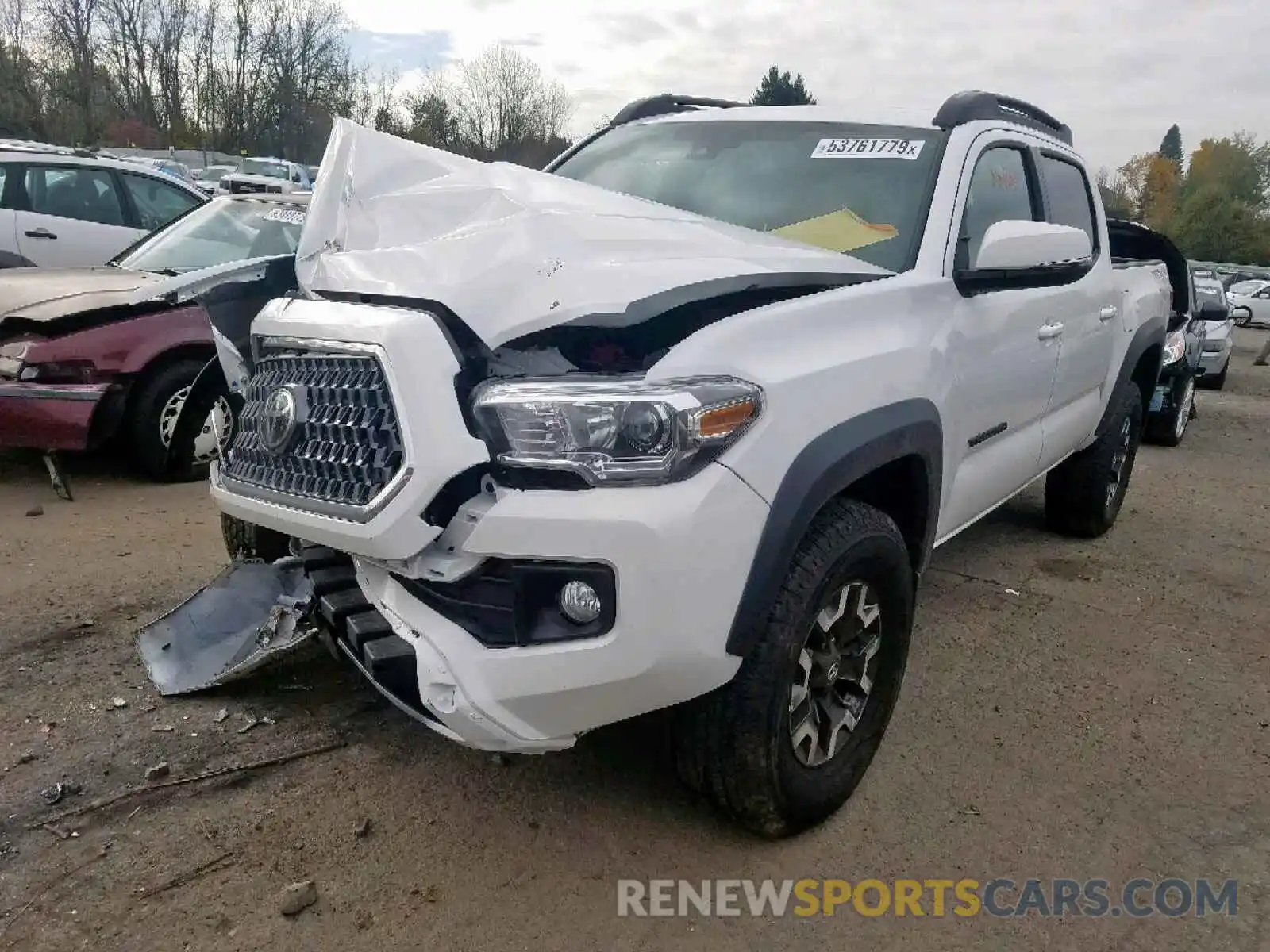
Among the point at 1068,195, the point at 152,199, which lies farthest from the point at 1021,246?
the point at 152,199

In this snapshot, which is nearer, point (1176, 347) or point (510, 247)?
point (510, 247)

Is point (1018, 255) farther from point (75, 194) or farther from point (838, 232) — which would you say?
point (75, 194)

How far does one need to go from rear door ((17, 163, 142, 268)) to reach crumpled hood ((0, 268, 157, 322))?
2862 millimetres

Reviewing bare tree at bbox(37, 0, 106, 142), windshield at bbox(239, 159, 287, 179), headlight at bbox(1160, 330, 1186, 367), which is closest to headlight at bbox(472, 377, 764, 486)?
headlight at bbox(1160, 330, 1186, 367)

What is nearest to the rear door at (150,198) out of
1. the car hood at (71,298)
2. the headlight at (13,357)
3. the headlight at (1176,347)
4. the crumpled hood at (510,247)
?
the car hood at (71,298)

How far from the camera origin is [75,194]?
846 centimetres

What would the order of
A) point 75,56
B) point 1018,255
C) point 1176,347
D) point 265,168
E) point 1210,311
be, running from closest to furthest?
point 1018,255
point 1176,347
point 1210,311
point 265,168
point 75,56

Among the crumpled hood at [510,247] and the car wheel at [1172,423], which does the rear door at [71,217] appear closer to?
the crumpled hood at [510,247]

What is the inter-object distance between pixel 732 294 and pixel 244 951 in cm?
179

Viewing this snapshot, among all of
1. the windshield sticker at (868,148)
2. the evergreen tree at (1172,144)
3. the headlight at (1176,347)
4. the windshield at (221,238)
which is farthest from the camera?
the evergreen tree at (1172,144)

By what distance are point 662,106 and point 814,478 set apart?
2675 mm

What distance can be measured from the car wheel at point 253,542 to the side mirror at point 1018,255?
219 centimetres

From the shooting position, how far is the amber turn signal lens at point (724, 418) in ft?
6.79

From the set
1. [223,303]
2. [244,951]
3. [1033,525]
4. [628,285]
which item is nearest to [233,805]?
[244,951]
